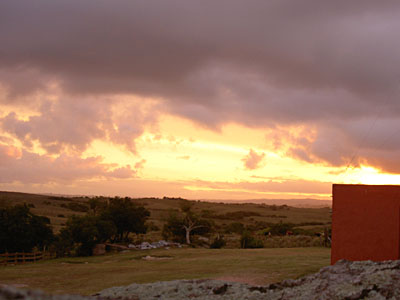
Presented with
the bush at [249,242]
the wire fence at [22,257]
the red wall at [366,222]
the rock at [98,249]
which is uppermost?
the red wall at [366,222]

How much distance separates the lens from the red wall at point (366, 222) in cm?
1892

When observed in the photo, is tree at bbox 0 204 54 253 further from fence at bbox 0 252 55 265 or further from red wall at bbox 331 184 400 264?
red wall at bbox 331 184 400 264

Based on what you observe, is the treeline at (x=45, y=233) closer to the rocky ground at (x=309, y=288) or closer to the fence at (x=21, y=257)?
the fence at (x=21, y=257)

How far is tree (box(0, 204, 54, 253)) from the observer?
3666 centimetres

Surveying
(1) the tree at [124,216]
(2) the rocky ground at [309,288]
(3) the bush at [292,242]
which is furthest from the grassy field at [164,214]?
(2) the rocky ground at [309,288]

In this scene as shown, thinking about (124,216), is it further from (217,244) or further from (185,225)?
(217,244)

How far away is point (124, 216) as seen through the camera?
45594 millimetres

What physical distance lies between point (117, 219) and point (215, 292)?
30.8m

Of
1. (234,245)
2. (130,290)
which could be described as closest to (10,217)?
(234,245)

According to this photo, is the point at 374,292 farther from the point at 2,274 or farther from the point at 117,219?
the point at 117,219

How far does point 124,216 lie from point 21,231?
11.1 m

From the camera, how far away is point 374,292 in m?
13.5

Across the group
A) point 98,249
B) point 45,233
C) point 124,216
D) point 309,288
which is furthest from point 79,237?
point 309,288

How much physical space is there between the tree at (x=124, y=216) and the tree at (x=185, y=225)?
10.3 feet
